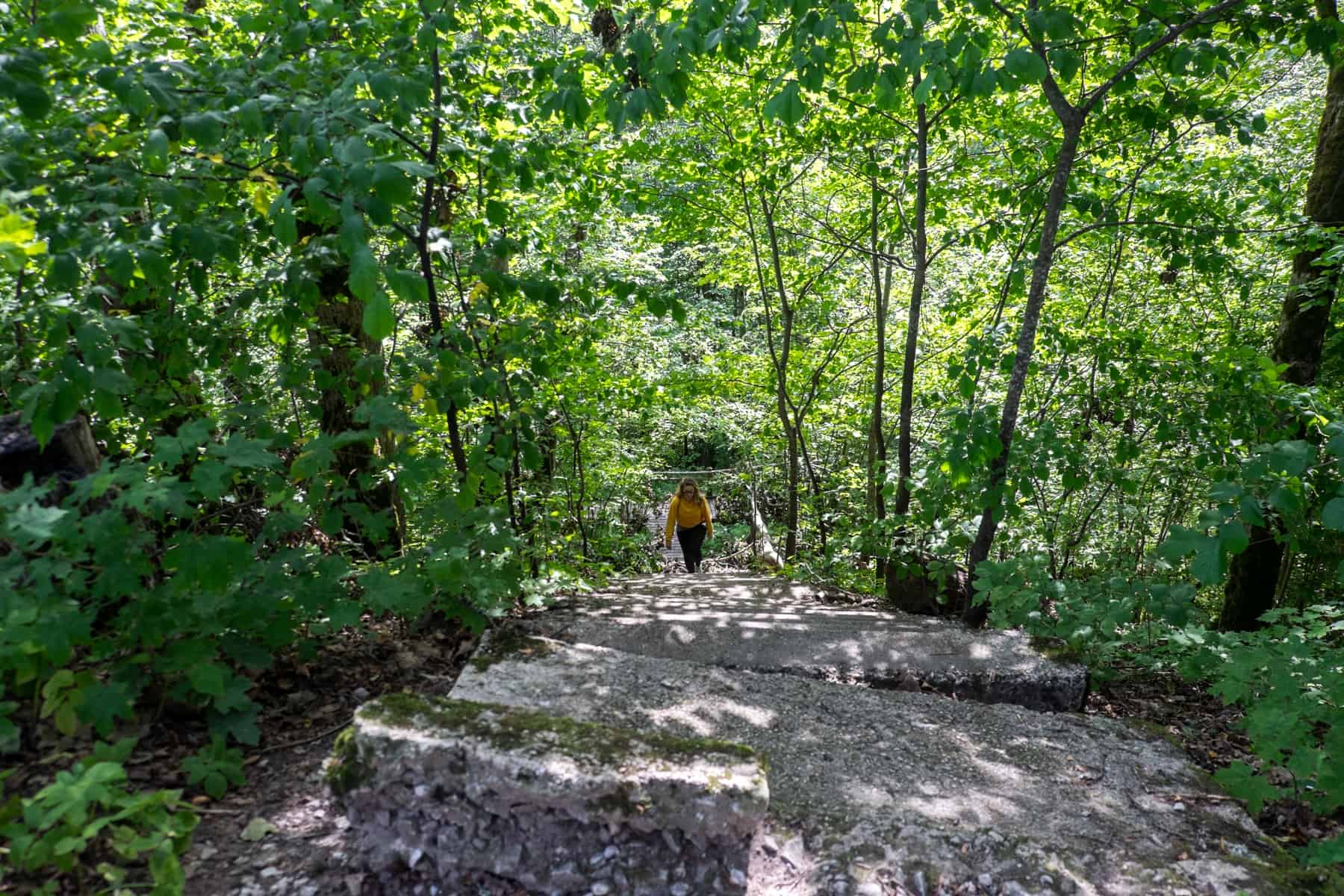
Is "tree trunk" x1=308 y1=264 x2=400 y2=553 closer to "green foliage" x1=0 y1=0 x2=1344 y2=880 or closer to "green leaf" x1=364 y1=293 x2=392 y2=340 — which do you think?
"green foliage" x1=0 y1=0 x2=1344 y2=880

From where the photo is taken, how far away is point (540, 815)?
1.97 m

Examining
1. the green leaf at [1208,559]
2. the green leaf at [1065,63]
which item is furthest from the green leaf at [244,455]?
the green leaf at [1065,63]

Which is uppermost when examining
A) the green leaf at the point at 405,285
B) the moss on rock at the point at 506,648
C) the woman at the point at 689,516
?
the green leaf at the point at 405,285

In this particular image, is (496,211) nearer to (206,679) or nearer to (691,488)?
(206,679)

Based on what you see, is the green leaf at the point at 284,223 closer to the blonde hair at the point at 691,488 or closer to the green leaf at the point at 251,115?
the green leaf at the point at 251,115

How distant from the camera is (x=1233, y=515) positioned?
2.68 meters

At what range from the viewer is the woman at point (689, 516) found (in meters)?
9.45

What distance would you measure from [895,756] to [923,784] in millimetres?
222

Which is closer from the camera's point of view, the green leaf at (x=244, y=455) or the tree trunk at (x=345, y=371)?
the green leaf at (x=244, y=455)

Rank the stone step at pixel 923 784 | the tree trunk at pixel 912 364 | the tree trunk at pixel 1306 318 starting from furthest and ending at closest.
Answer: the tree trunk at pixel 912 364, the tree trunk at pixel 1306 318, the stone step at pixel 923 784

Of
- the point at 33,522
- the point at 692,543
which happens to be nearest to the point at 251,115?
the point at 33,522

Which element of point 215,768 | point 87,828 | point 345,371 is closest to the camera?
point 87,828

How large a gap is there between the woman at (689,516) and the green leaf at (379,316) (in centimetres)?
735

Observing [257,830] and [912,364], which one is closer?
[257,830]
